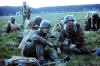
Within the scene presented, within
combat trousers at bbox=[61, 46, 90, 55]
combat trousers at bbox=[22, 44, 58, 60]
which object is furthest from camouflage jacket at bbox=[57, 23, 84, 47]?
combat trousers at bbox=[22, 44, 58, 60]

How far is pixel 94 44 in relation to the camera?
7.75m

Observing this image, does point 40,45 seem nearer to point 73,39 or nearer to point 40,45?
point 40,45

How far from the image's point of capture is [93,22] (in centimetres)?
1205

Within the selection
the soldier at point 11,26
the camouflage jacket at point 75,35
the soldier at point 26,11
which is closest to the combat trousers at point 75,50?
the camouflage jacket at point 75,35

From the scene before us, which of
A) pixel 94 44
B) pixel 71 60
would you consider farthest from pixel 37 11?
pixel 71 60

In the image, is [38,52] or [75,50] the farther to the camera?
[75,50]

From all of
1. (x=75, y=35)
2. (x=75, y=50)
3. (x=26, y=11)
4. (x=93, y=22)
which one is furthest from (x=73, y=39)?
(x=26, y=11)

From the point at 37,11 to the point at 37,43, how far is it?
29.8m

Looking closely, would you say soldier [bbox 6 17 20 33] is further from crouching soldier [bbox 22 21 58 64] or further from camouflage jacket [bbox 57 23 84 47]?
crouching soldier [bbox 22 21 58 64]

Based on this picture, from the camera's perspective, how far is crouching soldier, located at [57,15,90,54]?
6012 mm

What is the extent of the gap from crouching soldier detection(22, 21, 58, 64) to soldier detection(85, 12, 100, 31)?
22.6ft

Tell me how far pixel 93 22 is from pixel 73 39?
607cm

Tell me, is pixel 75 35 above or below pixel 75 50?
above

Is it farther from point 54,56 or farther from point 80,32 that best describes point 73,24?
point 54,56
